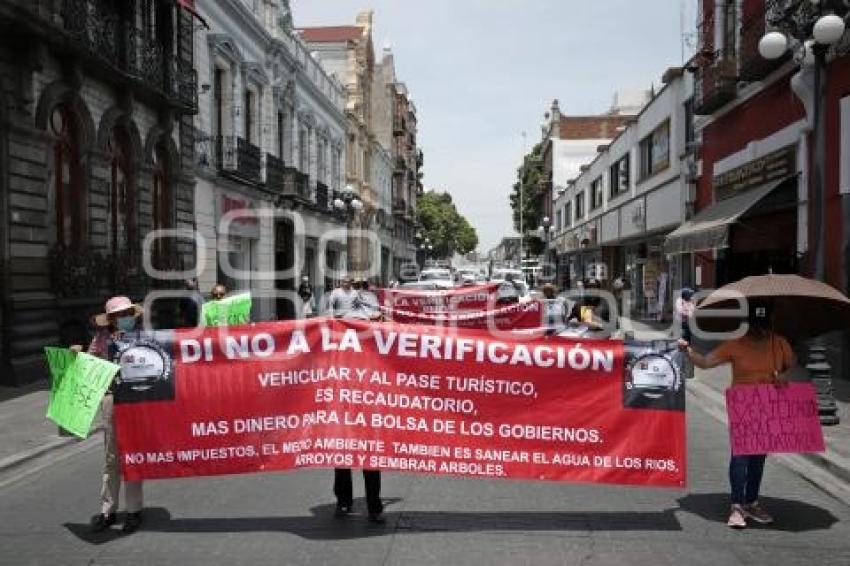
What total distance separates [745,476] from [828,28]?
6.57m

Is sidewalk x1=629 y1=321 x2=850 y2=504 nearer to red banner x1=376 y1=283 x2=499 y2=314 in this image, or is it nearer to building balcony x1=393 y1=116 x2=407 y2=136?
red banner x1=376 y1=283 x2=499 y2=314

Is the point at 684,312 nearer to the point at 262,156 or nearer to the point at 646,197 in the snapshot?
the point at 646,197

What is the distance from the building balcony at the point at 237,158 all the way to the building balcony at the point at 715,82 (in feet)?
44.2

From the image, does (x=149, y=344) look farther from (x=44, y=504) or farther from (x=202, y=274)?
(x=202, y=274)

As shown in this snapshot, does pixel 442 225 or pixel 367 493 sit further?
pixel 442 225

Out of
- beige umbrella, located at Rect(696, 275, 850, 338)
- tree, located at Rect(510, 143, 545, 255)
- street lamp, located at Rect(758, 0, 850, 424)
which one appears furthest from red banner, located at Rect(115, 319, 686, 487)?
tree, located at Rect(510, 143, 545, 255)

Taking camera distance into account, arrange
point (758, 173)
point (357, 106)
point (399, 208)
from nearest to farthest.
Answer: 1. point (758, 173)
2. point (357, 106)
3. point (399, 208)

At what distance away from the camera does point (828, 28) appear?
1043cm

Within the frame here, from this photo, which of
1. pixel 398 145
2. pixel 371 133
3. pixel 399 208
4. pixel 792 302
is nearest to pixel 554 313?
pixel 792 302

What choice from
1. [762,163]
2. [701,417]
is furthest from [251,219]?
[701,417]

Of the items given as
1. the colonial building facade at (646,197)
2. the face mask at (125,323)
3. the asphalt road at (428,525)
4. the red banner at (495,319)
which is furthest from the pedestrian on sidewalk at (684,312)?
the face mask at (125,323)

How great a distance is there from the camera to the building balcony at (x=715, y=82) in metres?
19.4

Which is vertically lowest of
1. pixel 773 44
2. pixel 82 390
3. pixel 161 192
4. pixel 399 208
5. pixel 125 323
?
pixel 82 390

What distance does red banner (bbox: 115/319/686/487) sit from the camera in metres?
6.20
